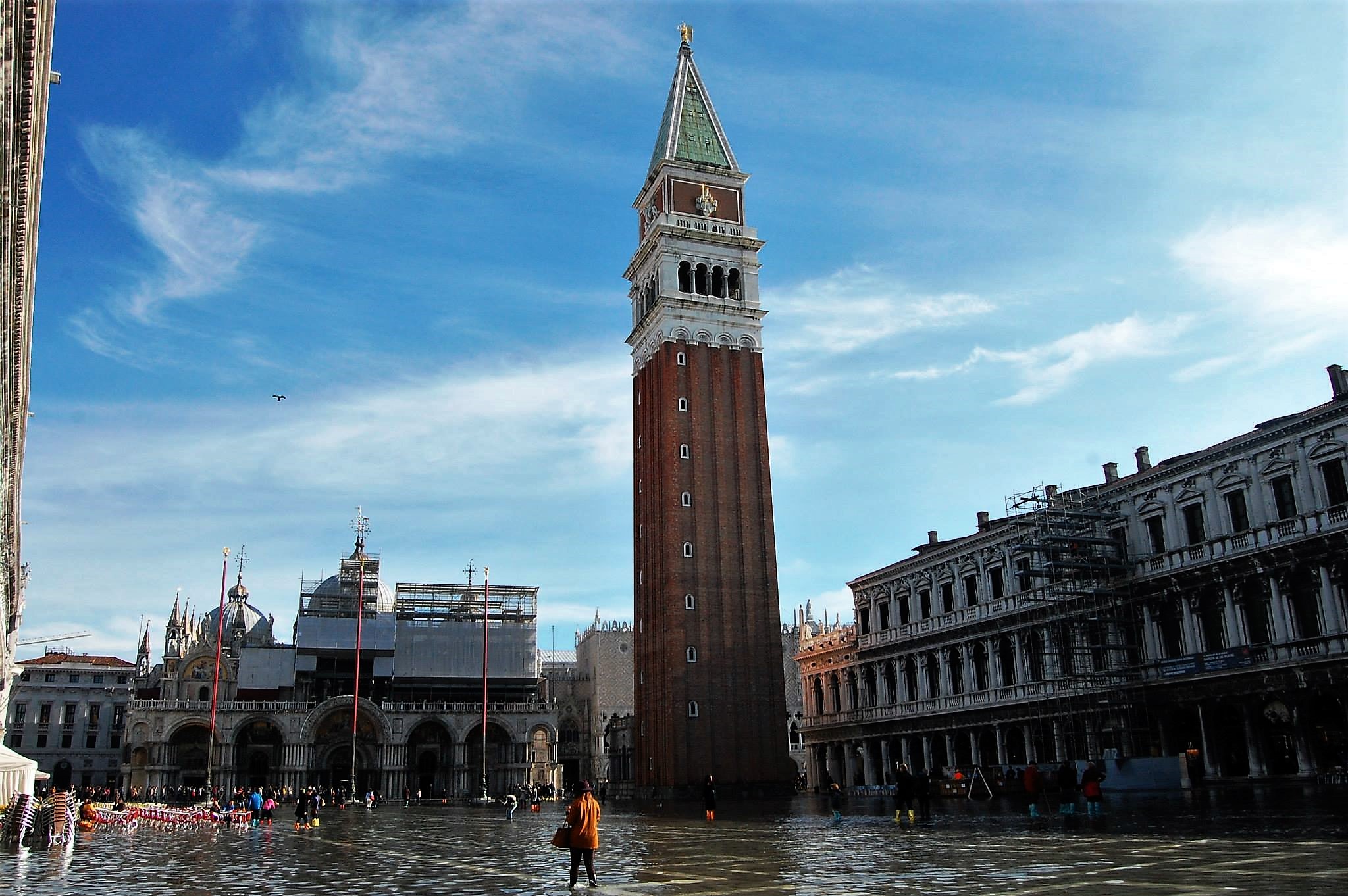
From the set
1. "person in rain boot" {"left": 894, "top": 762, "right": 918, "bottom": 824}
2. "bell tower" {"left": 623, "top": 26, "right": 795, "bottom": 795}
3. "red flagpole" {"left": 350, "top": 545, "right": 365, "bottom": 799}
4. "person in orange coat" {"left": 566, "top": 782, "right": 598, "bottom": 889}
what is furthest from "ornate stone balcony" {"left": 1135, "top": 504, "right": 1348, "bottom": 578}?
"red flagpole" {"left": 350, "top": 545, "right": 365, "bottom": 799}

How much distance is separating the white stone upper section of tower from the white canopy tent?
36.2m

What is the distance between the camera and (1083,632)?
42250mm

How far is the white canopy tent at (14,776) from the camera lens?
30094 mm

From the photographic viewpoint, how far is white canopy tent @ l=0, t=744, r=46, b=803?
1185 inches

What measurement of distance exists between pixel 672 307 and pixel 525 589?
28468 millimetres

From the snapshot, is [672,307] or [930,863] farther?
A: [672,307]

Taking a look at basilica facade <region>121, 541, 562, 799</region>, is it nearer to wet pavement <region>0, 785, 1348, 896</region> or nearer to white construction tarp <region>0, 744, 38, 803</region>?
white construction tarp <region>0, 744, 38, 803</region>

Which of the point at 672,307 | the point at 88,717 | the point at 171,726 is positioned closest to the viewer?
the point at 672,307

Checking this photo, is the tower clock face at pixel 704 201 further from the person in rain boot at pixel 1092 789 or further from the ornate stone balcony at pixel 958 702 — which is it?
the person in rain boot at pixel 1092 789

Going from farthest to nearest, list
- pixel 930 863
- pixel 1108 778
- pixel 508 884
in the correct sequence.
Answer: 1. pixel 1108 778
2. pixel 930 863
3. pixel 508 884

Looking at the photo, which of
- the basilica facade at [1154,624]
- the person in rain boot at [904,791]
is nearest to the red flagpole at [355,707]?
the basilica facade at [1154,624]

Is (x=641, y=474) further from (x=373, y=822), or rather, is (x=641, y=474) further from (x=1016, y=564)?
(x=373, y=822)

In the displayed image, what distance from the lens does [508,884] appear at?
47.0 feet

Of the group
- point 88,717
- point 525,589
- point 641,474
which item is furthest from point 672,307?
point 88,717
